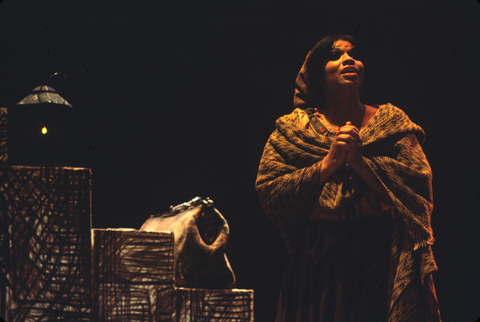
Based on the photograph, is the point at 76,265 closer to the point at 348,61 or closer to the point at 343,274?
the point at 343,274

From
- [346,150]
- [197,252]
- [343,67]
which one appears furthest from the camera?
[197,252]

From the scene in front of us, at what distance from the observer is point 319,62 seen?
2773 millimetres

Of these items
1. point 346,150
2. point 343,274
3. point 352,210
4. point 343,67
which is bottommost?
point 343,274

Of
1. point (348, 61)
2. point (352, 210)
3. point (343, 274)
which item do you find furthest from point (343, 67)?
point (343, 274)

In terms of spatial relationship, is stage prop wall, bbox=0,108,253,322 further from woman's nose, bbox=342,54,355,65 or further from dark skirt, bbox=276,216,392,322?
woman's nose, bbox=342,54,355,65

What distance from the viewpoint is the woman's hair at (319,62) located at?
2.74 metres

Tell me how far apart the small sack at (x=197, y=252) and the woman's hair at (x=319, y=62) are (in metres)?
0.86

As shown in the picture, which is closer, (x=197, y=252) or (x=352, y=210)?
(x=352, y=210)

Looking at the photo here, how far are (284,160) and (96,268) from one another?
1.06m

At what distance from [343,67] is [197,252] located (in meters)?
1.19

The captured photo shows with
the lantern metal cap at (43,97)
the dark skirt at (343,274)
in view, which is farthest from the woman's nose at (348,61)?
the lantern metal cap at (43,97)

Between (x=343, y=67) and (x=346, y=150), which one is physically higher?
(x=343, y=67)

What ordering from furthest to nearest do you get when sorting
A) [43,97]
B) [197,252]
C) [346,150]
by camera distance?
[197,252] < [43,97] < [346,150]

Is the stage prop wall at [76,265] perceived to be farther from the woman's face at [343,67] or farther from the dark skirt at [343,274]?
the woman's face at [343,67]
